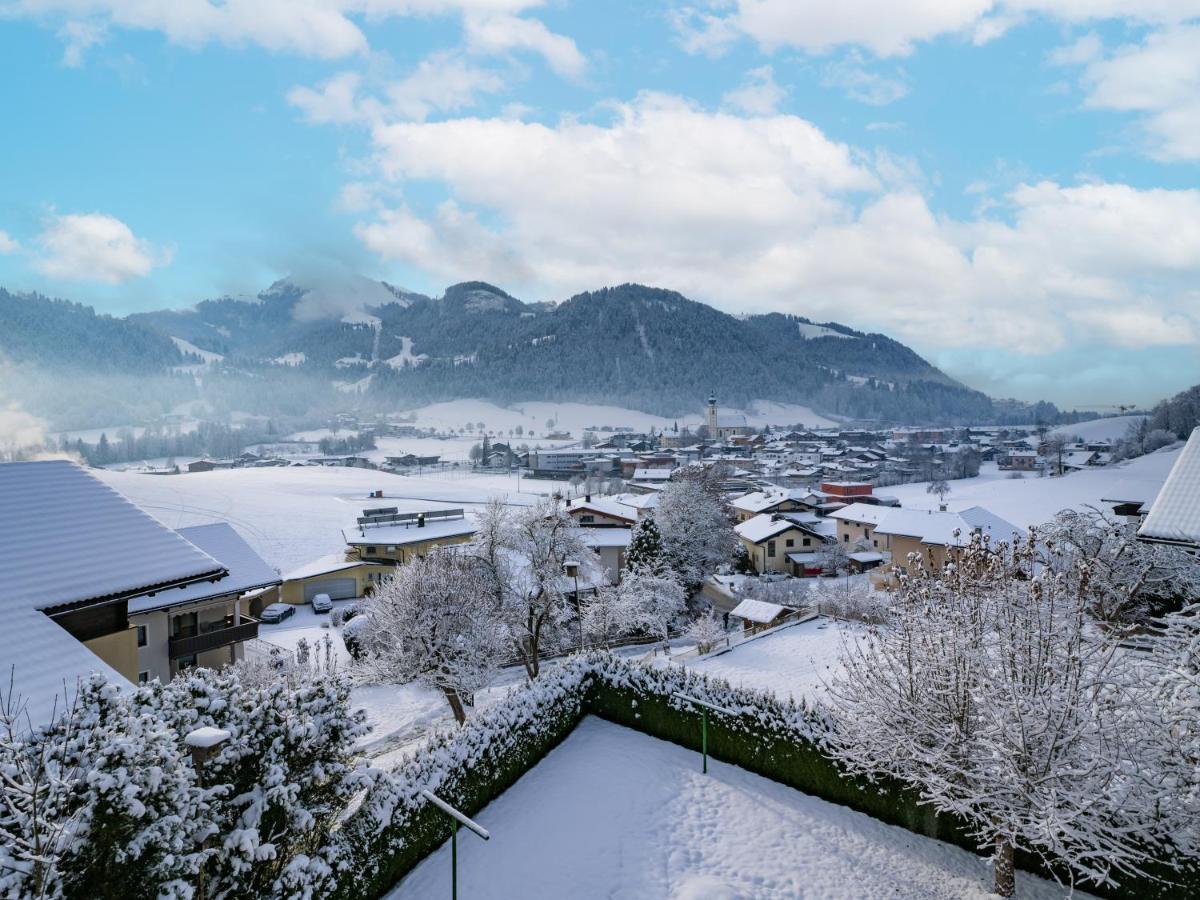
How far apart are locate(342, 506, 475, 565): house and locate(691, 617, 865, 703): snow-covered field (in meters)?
21.5

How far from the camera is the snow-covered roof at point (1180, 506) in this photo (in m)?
11.4

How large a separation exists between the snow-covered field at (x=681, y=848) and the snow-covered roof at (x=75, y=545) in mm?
6780

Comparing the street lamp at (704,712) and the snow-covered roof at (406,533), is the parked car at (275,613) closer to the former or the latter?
the snow-covered roof at (406,533)

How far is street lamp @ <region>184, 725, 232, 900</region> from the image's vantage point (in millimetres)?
5566

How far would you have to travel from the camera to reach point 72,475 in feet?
39.0

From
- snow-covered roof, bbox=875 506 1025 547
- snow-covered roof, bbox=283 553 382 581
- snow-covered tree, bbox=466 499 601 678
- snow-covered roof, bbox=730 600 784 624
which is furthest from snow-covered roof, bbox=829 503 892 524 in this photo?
snow-covered roof, bbox=283 553 382 581

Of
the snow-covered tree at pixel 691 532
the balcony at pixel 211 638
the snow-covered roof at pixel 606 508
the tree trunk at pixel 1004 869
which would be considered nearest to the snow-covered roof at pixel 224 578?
the balcony at pixel 211 638

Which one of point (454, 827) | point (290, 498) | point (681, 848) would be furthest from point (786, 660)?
point (290, 498)

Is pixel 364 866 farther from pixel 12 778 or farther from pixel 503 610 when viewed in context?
pixel 503 610

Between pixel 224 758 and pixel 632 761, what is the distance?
8.30 meters

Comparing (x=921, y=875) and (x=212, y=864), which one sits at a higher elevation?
(x=212, y=864)

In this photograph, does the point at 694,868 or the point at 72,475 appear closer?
the point at 694,868

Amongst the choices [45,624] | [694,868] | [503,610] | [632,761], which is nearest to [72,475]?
[45,624]

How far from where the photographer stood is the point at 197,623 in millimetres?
16984
